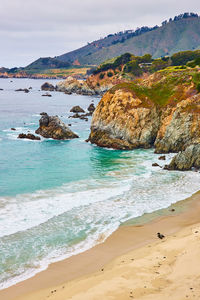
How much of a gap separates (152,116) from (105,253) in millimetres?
35839

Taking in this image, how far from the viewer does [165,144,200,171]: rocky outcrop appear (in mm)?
38562

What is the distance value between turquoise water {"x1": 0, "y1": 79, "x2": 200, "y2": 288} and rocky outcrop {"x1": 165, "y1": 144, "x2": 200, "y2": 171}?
1562 mm

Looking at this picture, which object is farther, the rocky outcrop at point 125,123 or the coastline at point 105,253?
the rocky outcrop at point 125,123

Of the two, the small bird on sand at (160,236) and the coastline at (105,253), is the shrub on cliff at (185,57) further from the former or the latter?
the small bird on sand at (160,236)

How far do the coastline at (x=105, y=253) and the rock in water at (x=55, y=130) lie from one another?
114 ft

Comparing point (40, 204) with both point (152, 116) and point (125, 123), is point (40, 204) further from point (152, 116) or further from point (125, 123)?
point (152, 116)

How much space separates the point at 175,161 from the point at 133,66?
13669 centimetres

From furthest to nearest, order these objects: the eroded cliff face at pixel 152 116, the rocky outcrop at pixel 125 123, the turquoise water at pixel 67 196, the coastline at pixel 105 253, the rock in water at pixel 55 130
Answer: the rock in water at pixel 55 130 → the rocky outcrop at pixel 125 123 → the eroded cliff face at pixel 152 116 → the turquoise water at pixel 67 196 → the coastline at pixel 105 253

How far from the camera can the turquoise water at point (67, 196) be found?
2064 cm

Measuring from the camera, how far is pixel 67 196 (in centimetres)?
3022

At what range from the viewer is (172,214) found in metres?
26.4

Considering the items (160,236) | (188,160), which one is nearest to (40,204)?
(160,236)

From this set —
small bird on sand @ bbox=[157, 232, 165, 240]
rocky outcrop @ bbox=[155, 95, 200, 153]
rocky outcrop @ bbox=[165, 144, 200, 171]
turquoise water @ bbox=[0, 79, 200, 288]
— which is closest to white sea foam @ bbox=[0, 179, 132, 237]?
turquoise water @ bbox=[0, 79, 200, 288]

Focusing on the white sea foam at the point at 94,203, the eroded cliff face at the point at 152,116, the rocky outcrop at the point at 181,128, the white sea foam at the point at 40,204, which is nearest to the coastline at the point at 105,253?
the white sea foam at the point at 94,203
